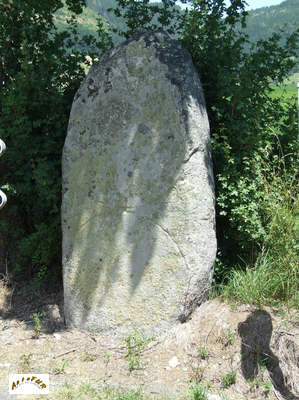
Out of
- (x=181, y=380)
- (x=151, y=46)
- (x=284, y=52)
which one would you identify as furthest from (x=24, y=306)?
(x=284, y=52)

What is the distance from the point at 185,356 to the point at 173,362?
0.38 feet

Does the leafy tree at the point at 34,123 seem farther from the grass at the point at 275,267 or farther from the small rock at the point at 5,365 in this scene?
the grass at the point at 275,267

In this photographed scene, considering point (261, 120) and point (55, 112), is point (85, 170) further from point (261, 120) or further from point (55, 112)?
point (261, 120)

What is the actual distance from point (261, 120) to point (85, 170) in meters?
1.88

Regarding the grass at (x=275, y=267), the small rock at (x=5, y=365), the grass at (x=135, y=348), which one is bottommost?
the small rock at (x=5, y=365)

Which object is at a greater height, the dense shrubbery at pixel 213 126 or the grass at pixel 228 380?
the dense shrubbery at pixel 213 126

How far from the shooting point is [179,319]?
4.12m

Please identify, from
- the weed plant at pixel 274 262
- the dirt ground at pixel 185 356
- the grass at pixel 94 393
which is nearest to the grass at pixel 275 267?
the weed plant at pixel 274 262

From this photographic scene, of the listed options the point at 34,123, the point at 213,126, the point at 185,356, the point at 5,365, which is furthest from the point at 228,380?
the point at 34,123

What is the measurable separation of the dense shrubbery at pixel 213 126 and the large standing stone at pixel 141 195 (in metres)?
0.46

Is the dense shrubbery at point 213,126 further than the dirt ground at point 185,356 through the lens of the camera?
Yes

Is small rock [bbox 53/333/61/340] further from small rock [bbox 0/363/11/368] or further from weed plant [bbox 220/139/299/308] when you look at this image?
weed plant [bbox 220/139/299/308]

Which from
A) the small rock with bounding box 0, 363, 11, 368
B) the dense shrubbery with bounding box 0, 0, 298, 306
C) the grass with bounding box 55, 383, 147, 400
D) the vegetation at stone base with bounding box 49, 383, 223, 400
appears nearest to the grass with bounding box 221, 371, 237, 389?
the vegetation at stone base with bounding box 49, 383, 223, 400

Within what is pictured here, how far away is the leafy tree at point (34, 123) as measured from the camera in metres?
4.78
